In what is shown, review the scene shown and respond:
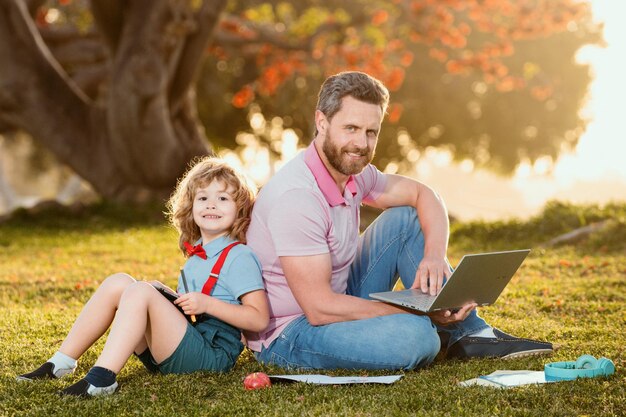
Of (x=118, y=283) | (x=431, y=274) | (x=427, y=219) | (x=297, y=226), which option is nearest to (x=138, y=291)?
(x=118, y=283)

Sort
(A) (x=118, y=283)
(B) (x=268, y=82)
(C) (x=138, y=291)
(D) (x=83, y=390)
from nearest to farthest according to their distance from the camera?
(D) (x=83, y=390) → (C) (x=138, y=291) → (A) (x=118, y=283) → (B) (x=268, y=82)

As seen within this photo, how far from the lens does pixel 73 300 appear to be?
6.43 metres

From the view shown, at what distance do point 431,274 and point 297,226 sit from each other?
725mm

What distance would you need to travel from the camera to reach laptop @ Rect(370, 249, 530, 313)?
3.87 meters

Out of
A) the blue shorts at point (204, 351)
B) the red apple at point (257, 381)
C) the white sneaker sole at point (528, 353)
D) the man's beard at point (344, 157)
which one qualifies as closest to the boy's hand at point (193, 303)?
the blue shorts at point (204, 351)

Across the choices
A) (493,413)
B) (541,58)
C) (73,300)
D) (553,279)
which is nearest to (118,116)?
(73,300)

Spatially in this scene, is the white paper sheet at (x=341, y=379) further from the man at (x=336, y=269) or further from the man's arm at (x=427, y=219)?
the man's arm at (x=427, y=219)

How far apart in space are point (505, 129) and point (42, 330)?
22483 millimetres

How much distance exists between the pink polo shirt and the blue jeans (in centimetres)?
13

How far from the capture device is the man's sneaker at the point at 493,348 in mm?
4434

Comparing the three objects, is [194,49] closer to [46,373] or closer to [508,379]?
[46,373]

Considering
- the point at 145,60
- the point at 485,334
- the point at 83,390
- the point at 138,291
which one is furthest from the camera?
the point at 145,60

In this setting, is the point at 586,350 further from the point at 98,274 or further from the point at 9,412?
the point at 98,274

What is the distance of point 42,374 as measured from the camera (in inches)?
159
